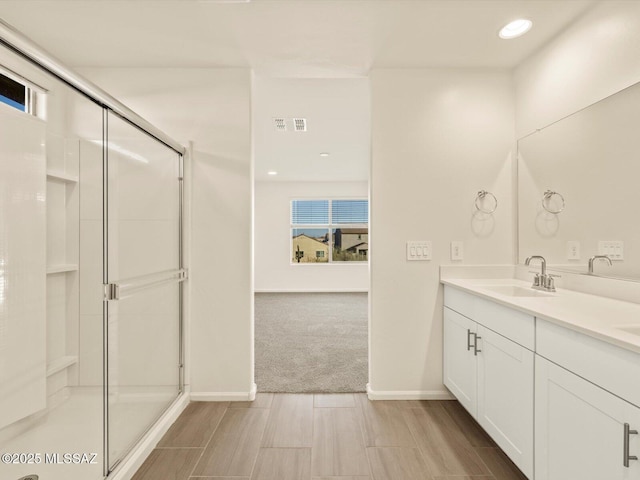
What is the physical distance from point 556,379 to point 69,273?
201 centimetres

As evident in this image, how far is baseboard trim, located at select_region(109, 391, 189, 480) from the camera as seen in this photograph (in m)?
1.68

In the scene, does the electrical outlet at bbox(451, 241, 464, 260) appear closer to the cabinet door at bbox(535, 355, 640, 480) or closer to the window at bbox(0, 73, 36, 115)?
the cabinet door at bbox(535, 355, 640, 480)

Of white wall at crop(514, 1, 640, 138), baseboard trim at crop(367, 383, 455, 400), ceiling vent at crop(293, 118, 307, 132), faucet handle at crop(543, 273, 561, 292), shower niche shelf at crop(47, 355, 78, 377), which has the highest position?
ceiling vent at crop(293, 118, 307, 132)

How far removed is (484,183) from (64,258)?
2.59 m

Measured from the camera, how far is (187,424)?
7.28 feet

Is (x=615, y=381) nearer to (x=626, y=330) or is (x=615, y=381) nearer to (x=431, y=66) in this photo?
(x=626, y=330)

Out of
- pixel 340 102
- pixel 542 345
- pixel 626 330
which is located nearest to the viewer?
pixel 626 330

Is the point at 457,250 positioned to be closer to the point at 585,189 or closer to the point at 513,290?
the point at 513,290

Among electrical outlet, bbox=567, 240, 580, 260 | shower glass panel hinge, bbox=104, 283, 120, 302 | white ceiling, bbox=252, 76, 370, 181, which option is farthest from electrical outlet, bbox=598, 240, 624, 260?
shower glass panel hinge, bbox=104, 283, 120, 302

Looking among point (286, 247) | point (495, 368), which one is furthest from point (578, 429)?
point (286, 247)

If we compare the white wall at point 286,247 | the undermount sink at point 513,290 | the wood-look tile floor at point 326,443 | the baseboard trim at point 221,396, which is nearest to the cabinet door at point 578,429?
the wood-look tile floor at point 326,443

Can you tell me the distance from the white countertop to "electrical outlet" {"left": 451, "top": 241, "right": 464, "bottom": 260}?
1.49 feet

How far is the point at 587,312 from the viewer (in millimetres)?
1515

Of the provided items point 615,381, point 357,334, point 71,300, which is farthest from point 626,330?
point 357,334
